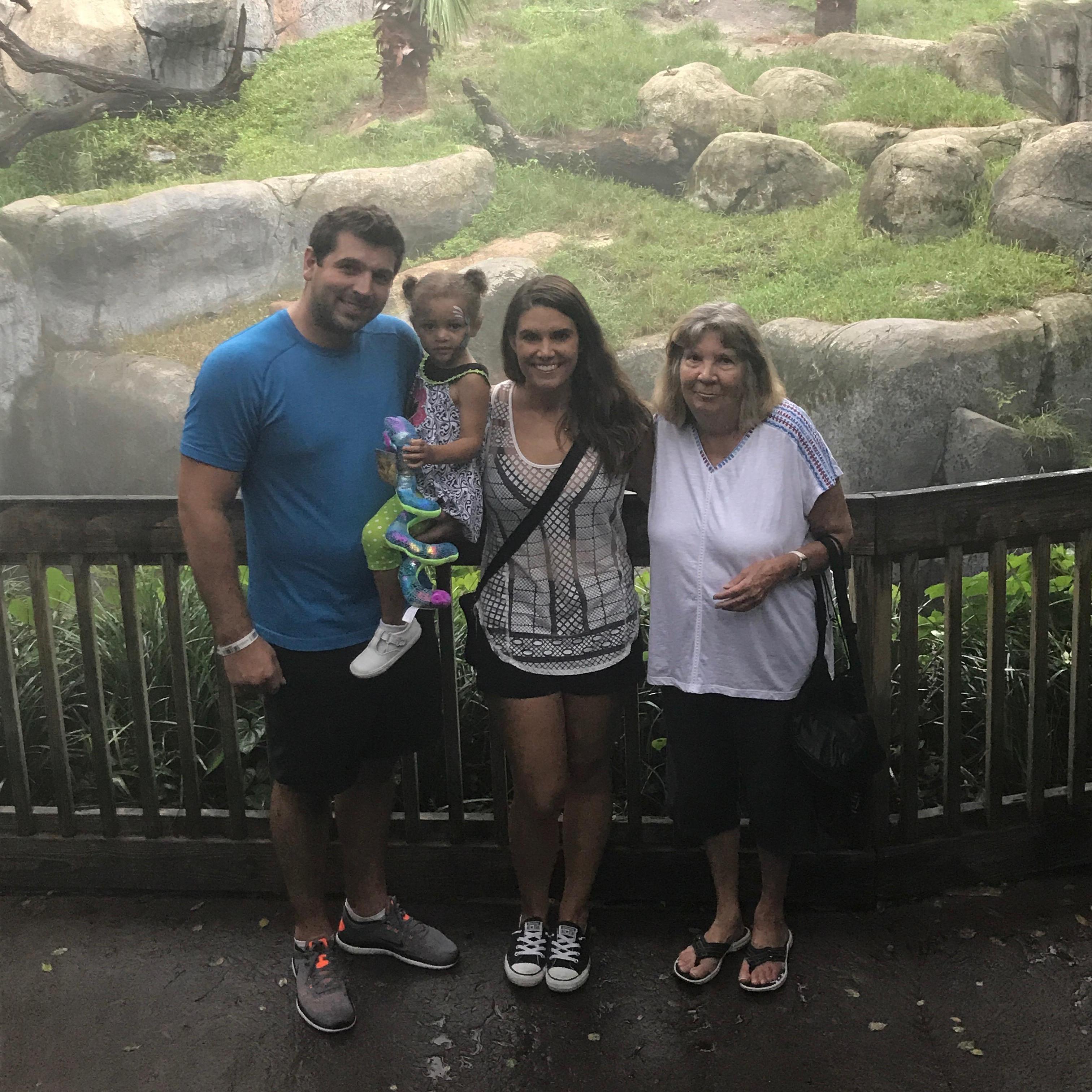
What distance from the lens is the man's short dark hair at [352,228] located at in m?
2.24

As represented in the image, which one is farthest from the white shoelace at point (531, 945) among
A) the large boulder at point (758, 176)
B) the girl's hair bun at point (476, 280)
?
the large boulder at point (758, 176)

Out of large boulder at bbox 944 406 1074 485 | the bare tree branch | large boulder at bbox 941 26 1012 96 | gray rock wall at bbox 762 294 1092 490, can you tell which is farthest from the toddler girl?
large boulder at bbox 941 26 1012 96

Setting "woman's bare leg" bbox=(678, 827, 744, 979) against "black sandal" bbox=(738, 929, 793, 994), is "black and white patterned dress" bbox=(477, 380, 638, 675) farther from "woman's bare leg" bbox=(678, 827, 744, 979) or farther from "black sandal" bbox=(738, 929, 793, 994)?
"black sandal" bbox=(738, 929, 793, 994)

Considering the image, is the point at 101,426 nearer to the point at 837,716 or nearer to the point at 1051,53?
the point at 837,716

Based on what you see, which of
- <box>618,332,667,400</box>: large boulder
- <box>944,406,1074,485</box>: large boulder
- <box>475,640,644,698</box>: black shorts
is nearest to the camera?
<box>475,640,644,698</box>: black shorts

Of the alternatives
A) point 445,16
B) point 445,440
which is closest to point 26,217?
point 445,16

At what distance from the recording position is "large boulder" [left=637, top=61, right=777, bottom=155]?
396 inches

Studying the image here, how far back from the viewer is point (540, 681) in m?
2.42

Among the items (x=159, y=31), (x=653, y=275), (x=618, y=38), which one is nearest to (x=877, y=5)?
(x=618, y=38)

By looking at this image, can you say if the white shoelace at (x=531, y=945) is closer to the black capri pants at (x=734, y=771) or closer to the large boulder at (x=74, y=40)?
the black capri pants at (x=734, y=771)

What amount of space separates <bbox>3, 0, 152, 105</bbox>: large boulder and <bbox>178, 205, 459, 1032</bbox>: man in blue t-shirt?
9331 mm

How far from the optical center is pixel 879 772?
9.20ft

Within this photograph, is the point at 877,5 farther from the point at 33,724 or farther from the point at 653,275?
the point at 33,724

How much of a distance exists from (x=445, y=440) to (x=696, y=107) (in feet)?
28.8
